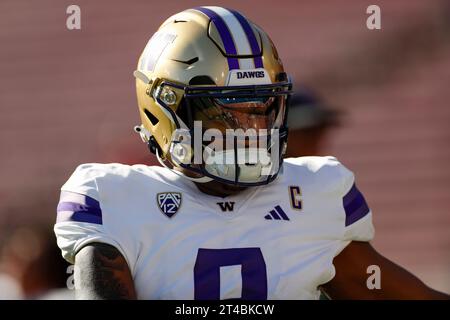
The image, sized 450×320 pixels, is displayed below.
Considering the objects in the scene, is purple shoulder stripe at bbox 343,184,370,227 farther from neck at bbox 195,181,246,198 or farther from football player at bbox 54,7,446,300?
neck at bbox 195,181,246,198

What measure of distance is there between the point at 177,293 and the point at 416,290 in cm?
70

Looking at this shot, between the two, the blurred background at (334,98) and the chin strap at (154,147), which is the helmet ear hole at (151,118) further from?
the blurred background at (334,98)

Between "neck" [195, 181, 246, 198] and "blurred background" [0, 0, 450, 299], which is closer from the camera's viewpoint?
"neck" [195, 181, 246, 198]

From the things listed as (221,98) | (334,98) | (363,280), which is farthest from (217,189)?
(334,98)

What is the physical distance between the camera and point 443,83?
587 cm

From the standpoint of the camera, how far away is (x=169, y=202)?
8.36 feet

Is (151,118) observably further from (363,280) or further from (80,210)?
(363,280)

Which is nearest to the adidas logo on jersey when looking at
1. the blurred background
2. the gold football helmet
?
the gold football helmet

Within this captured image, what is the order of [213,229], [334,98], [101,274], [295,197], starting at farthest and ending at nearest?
1. [334,98]
2. [295,197]
3. [213,229]
4. [101,274]

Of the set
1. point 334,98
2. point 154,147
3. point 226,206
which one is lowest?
point 334,98

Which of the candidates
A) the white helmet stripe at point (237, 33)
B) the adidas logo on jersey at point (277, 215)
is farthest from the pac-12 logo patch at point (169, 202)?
the white helmet stripe at point (237, 33)

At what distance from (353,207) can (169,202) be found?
0.51 m

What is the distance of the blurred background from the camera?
578 centimetres

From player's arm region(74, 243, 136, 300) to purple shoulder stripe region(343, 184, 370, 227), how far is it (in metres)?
0.64
